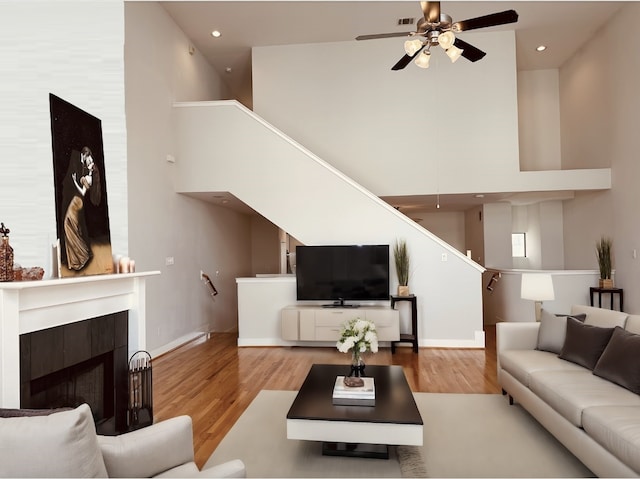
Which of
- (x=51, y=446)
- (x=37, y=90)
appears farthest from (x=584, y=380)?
(x=37, y=90)

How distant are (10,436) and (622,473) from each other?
8.59ft

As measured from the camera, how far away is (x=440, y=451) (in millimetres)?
2777

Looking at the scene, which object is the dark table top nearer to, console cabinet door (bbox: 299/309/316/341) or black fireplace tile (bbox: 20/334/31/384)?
black fireplace tile (bbox: 20/334/31/384)

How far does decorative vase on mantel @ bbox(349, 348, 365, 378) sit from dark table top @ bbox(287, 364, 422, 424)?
15 centimetres

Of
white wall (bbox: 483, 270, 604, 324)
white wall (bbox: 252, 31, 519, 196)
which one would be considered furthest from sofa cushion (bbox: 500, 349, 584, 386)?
white wall (bbox: 252, 31, 519, 196)

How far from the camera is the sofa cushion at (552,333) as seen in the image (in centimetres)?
357

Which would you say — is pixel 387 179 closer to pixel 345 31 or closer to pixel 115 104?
pixel 345 31

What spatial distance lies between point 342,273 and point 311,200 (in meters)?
1.22

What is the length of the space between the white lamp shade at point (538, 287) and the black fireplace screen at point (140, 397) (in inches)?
152

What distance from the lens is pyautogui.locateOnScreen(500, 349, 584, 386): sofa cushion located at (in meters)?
3.18

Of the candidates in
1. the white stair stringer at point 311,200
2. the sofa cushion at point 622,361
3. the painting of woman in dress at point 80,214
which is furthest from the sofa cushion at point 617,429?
the white stair stringer at point 311,200

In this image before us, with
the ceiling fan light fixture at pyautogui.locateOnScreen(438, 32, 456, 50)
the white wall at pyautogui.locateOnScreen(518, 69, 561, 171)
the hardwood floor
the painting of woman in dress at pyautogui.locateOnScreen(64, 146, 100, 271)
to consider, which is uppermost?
the white wall at pyautogui.locateOnScreen(518, 69, 561, 171)

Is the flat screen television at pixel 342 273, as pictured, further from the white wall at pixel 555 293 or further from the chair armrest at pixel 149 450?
the chair armrest at pixel 149 450

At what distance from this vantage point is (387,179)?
24.5 ft
